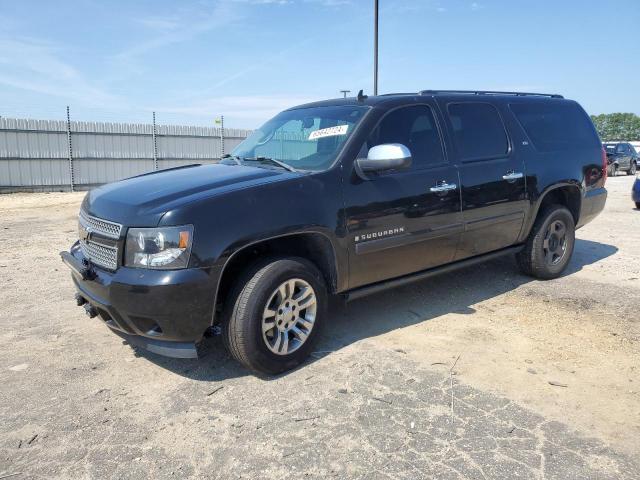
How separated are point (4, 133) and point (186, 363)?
1633cm

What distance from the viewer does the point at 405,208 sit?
401 centimetres

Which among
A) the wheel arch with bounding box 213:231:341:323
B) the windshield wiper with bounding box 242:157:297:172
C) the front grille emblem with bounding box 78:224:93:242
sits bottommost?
the wheel arch with bounding box 213:231:341:323

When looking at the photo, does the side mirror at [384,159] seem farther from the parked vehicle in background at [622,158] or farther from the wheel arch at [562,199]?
the parked vehicle in background at [622,158]

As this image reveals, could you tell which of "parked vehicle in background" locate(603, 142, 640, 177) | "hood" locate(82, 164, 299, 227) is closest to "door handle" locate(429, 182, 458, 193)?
"hood" locate(82, 164, 299, 227)

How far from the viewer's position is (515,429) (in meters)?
2.79

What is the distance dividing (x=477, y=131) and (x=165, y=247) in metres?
3.18

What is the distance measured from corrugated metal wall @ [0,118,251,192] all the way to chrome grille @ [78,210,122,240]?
12.9 meters

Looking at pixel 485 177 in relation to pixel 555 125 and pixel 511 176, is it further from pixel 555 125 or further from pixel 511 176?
pixel 555 125

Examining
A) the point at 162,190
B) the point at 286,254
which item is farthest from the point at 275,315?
the point at 162,190

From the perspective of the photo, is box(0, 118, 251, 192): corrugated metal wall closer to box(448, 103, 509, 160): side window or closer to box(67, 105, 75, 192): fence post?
box(67, 105, 75, 192): fence post

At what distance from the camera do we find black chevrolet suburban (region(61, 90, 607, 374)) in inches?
122

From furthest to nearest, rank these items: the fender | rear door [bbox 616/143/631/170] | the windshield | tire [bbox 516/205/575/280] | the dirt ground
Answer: rear door [bbox 616/143/631/170], tire [bbox 516/205/575/280], the fender, the windshield, the dirt ground

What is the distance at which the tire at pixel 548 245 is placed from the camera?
5.39 meters

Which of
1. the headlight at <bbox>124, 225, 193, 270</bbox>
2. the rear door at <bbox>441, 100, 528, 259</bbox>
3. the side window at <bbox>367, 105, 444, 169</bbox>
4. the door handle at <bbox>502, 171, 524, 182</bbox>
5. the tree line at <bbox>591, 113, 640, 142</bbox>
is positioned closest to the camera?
the headlight at <bbox>124, 225, 193, 270</bbox>
